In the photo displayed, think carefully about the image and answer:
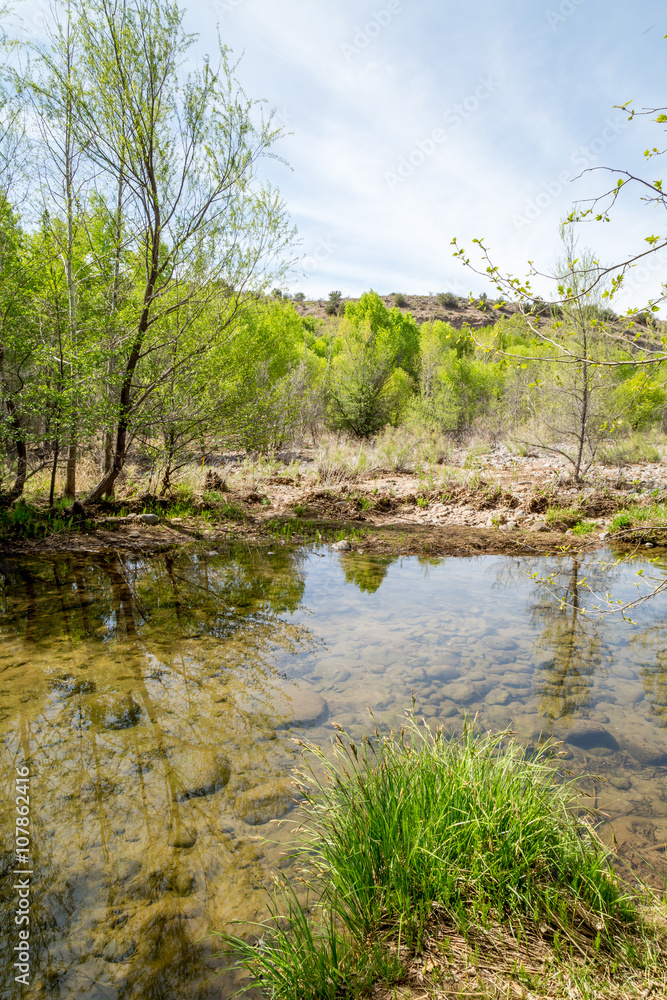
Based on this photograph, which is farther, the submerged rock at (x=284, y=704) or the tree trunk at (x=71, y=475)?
the tree trunk at (x=71, y=475)

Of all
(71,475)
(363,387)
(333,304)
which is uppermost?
(333,304)

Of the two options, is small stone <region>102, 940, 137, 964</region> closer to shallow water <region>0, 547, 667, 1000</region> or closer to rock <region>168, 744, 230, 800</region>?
shallow water <region>0, 547, 667, 1000</region>

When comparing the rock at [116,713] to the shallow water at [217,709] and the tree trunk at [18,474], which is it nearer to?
the shallow water at [217,709]

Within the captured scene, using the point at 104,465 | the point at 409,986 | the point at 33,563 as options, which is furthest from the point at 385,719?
the point at 104,465

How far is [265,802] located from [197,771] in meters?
0.51

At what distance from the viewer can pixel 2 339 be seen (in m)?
7.86

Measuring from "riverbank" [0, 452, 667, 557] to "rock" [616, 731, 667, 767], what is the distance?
392 centimetres

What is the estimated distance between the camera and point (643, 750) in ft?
11.1

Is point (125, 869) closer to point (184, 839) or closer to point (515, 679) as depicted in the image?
point (184, 839)

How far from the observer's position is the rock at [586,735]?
3416 millimetres

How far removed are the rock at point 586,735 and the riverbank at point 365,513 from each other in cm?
388

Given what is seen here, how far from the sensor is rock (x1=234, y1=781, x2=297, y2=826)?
Result: 2.67 meters

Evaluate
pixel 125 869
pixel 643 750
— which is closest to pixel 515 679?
pixel 643 750

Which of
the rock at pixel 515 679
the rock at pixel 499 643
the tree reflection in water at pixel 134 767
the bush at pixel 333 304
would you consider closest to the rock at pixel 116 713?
the tree reflection in water at pixel 134 767
